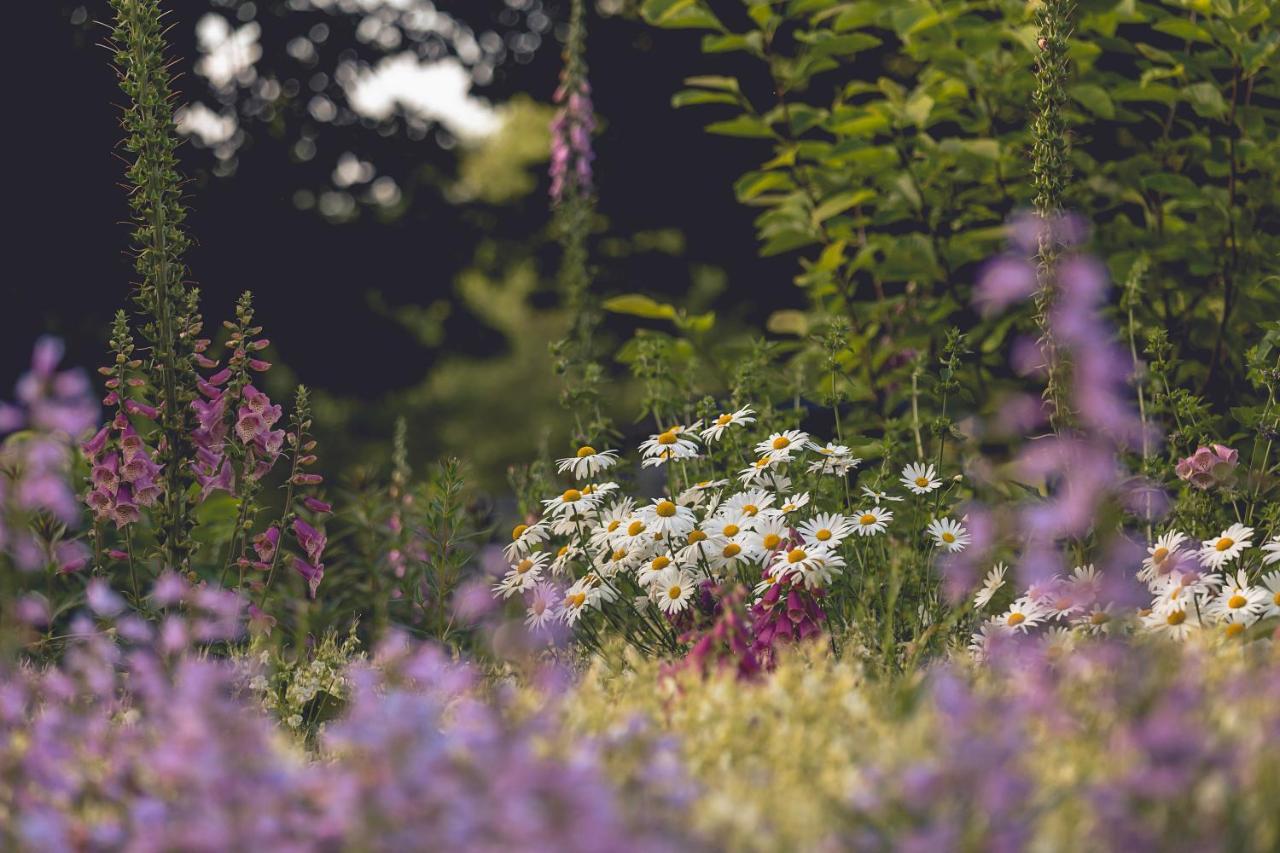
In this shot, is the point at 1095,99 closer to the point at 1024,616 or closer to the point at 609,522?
the point at 1024,616

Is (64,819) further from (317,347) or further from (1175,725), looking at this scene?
(317,347)

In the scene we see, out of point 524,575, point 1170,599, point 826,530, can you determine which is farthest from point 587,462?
point 1170,599

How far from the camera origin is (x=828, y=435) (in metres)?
5.75

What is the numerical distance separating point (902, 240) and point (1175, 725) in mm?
4097

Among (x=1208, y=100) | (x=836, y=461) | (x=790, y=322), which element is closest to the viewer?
(x=836, y=461)

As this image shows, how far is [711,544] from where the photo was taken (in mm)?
3822

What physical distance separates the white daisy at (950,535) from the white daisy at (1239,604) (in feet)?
2.30

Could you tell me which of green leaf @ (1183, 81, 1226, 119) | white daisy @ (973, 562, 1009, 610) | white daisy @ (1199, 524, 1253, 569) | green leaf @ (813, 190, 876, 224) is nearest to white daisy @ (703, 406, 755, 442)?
white daisy @ (973, 562, 1009, 610)

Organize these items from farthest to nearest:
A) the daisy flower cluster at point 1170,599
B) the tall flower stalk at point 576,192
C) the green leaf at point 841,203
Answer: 1. the tall flower stalk at point 576,192
2. the green leaf at point 841,203
3. the daisy flower cluster at point 1170,599

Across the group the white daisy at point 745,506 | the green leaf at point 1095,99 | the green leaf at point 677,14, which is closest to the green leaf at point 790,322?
the green leaf at point 677,14

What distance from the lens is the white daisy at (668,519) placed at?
386 cm

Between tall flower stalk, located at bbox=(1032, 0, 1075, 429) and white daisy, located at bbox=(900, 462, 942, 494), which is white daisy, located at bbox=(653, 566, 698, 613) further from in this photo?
tall flower stalk, located at bbox=(1032, 0, 1075, 429)

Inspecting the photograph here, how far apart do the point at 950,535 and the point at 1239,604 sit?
82 cm

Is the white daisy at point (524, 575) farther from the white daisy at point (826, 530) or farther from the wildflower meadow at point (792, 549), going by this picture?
the white daisy at point (826, 530)
